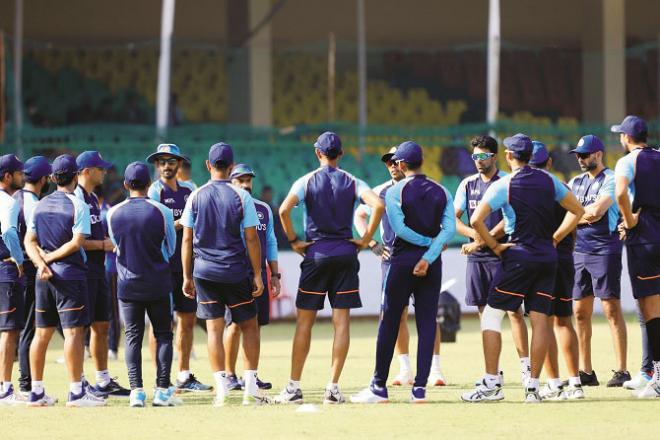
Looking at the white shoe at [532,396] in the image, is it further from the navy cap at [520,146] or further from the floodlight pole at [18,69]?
the floodlight pole at [18,69]

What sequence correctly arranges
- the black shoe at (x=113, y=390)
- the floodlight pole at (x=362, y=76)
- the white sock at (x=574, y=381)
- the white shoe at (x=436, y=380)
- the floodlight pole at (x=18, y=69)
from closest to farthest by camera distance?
1. the white sock at (x=574, y=381)
2. the black shoe at (x=113, y=390)
3. the white shoe at (x=436, y=380)
4. the floodlight pole at (x=18, y=69)
5. the floodlight pole at (x=362, y=76)

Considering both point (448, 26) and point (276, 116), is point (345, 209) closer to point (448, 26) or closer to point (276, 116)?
point (276, 116)

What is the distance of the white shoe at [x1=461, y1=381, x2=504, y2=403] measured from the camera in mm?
11625

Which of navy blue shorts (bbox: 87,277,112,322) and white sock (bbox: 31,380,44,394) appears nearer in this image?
white sock (bbox: 31,380,44,394)

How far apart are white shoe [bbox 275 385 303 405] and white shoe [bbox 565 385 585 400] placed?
2237 mm

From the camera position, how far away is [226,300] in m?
11.7

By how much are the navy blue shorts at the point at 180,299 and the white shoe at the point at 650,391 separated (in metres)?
4.16

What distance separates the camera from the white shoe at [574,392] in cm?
1180

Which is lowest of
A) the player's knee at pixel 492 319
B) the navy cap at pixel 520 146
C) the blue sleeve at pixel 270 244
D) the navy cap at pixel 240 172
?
the player's knee at pixel 492 319

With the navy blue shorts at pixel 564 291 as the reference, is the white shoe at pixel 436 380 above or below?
below

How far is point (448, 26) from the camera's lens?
32.3m

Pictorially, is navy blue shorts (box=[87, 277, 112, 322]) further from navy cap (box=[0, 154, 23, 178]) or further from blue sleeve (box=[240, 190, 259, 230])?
blue sleeve (box=[240, 190, 259, 230])

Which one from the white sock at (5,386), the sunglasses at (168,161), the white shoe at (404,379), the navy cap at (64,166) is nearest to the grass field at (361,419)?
the white shoe at (404,379)

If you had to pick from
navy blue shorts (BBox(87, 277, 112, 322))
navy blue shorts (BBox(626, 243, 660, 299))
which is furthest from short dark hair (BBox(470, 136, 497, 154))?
navy blue shorts (BBox(87, 277, 112, 322))
